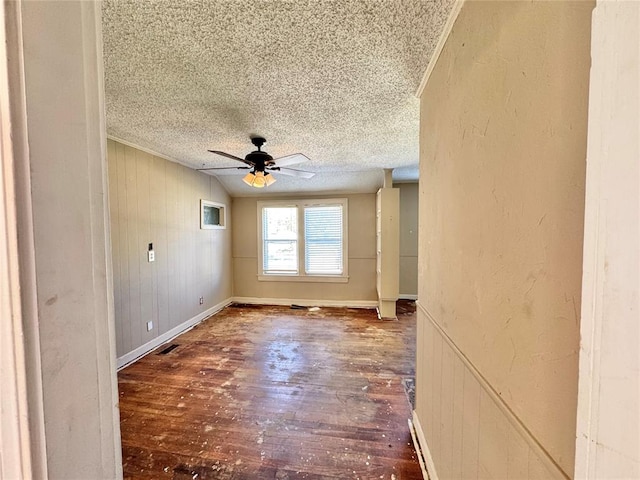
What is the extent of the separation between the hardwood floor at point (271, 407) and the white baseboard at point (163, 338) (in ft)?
0.37

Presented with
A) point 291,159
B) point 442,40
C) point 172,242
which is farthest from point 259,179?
point 442,40

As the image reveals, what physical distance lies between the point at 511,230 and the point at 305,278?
462 cm

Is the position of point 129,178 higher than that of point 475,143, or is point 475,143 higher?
point 129,178

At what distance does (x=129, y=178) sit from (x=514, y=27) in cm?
348

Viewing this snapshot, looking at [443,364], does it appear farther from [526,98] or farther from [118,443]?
[118,443]

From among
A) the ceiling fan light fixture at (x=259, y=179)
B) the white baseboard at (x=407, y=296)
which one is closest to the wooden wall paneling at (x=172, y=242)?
the ceiling fan light fixture at (x=259, y=179)

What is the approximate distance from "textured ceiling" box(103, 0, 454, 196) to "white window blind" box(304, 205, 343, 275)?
7.56 ft

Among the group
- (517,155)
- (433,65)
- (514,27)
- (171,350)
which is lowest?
(171,350)

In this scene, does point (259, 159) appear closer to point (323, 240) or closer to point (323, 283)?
point (323, 240)

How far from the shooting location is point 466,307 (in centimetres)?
109

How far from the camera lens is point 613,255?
37cm

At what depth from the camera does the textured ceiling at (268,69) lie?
120cm

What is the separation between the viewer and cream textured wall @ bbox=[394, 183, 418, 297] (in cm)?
537

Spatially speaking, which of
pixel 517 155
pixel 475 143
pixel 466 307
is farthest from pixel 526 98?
pixel 466 307
